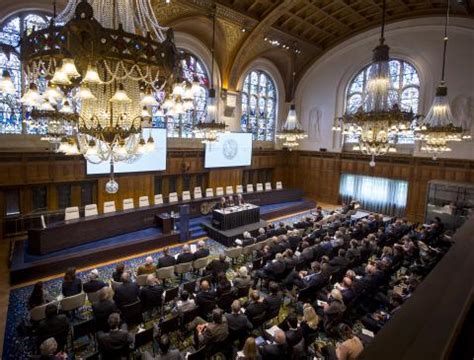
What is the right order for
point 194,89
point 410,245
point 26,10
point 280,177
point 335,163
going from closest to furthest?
point 194,89 < point 410,245 < point 26,10 < point 335,163 < point 280,177

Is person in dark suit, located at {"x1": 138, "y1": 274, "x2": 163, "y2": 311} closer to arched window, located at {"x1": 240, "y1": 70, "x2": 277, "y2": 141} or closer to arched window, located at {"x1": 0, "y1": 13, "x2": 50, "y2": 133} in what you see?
arched window, located at {"x1": 0, "y1": 13, "x2": 50, "y2": 133}

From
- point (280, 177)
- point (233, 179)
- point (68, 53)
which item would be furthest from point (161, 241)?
point (280, 177)

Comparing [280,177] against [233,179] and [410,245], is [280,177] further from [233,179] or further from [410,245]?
[410,245]

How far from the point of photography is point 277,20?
13891mm

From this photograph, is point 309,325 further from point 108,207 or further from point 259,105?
point 259,105

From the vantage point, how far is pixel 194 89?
393 centimetres

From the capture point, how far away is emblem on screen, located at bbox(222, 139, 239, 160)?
50.3 ft

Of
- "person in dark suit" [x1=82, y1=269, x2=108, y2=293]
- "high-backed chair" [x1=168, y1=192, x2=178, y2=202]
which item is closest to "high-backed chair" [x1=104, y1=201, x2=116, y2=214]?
"high-backed chair" [x1=168, y1=192, x2=178, y2=202]

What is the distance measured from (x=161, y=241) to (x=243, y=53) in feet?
31.7

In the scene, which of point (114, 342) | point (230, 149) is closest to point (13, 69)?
point (230, 149)

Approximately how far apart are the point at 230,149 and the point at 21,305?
11.1m

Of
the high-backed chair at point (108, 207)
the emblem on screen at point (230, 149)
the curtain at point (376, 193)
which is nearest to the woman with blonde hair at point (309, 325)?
the high-backed chair at point (108, 207)

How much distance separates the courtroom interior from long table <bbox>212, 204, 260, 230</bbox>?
8 cm

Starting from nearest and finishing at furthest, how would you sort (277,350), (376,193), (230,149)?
(277,350), (230,149), (376,193)
